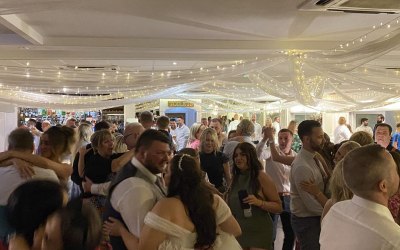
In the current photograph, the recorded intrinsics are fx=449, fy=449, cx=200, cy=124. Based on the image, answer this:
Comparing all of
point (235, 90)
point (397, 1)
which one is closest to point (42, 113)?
point (235, 90)

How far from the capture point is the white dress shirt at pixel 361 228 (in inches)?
63.2

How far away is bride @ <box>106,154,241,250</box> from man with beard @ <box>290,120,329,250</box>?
44.2 inches

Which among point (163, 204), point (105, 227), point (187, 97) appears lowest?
point (105, 227)

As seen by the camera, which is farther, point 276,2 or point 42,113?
point 42,113

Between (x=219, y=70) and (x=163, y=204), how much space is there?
13.1 ft

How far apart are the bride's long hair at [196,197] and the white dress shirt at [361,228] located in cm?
52

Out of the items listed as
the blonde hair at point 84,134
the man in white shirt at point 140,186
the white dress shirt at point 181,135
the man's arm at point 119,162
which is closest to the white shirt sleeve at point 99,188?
the man's arm at point 119,162

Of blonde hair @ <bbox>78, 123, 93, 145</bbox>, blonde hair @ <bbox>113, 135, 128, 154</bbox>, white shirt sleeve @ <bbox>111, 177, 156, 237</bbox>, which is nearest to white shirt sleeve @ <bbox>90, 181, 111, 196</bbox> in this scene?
blonde hair @ <bbox>113, 135, 128, 154</bbox>

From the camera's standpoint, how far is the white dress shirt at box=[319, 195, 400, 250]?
160 centimetres

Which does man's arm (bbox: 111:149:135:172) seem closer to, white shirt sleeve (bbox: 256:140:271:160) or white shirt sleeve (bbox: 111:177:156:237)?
white shirt sleeve (bbox: 111:177:156:237)

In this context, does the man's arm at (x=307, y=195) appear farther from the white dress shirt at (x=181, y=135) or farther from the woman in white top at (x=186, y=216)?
the white dress shirt at (x=181, y=135)

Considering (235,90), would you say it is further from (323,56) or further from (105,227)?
(105,227)

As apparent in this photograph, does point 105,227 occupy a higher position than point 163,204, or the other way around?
point 163,204

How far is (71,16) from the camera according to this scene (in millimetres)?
4457
